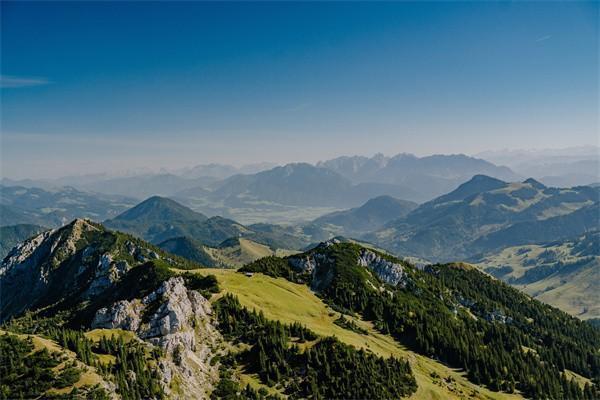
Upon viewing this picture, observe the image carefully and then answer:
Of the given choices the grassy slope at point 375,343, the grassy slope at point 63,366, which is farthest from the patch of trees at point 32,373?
the grassy slope at point 375,343

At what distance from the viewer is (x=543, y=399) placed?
17550cm

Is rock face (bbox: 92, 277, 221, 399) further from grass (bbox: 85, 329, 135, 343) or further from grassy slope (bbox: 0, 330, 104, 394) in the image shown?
grassy slope (bbox: 0, 330, 104, 394)

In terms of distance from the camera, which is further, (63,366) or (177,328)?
(177,328)

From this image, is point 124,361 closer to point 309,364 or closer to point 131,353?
point 131,353

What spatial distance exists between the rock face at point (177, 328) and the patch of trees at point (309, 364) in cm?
953

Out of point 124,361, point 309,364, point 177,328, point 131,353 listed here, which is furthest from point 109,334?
point 309,364

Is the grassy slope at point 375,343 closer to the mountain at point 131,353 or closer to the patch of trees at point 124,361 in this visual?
the mountain at point 131,353

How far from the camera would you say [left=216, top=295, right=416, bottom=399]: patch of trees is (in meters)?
136

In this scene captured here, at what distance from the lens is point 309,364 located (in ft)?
470

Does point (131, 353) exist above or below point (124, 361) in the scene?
below

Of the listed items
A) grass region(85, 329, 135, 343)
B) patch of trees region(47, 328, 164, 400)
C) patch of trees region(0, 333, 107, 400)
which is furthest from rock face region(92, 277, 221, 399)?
patch of trees region(0, 333, 107, 400)

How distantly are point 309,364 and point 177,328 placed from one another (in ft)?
156

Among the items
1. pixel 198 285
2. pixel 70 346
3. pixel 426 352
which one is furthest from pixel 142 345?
pixel 426 352

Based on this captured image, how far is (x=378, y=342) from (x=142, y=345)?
10435 cm
